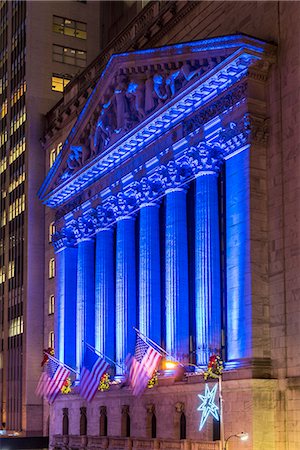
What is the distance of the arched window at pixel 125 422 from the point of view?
200ft

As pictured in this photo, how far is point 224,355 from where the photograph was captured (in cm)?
5156

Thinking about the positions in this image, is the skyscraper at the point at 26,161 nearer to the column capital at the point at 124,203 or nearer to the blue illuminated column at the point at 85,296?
the blue illuminated column at the point at 85,296

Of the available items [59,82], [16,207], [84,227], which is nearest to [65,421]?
[84,227]

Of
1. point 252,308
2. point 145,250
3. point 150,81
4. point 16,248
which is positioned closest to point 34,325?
point 16,248

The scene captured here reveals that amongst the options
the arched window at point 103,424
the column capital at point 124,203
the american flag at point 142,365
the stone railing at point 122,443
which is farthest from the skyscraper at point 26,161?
the american flag at point 142,365

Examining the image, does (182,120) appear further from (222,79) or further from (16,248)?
(16,248)

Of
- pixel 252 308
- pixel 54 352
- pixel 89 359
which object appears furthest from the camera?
pixel 54 352

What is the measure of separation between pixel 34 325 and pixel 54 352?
1038 centimetres

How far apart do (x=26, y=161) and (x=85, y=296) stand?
23736 mm

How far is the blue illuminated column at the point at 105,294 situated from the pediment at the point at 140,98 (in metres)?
5.68

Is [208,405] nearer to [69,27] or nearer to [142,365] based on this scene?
[142,365]

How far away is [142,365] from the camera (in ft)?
178

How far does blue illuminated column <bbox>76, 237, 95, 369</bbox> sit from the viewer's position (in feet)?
230

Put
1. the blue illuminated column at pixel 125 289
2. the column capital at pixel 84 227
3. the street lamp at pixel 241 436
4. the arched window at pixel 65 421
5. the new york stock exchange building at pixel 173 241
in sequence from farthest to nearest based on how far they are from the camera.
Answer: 1. the column capital at pixel 84 227
2. the arched window at pixel 65 421
3. the blue illuminated column at pixel 125 289
4. the new york stock exchange building at pixel 173 241
5. the street lamp at pixel 241 436
